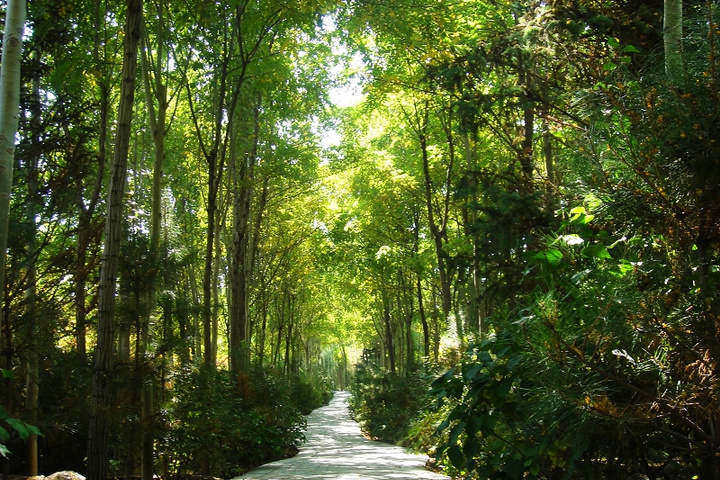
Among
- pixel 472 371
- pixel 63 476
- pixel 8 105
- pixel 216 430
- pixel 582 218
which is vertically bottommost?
pixel 63 476

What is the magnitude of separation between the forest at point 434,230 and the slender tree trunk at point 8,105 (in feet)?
0.06

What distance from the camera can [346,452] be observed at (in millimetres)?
14117

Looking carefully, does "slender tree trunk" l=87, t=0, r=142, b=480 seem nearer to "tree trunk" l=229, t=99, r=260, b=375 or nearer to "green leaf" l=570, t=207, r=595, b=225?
"green leaf" l=570, t=207, r=595, b=225

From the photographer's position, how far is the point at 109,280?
5.42 meters

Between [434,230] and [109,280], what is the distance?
11.8 meters

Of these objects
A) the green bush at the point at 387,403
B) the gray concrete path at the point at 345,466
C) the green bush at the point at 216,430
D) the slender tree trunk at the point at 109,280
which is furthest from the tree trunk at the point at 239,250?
the slender tree trunk at the point at 109,280

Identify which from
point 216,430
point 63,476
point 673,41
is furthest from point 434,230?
point 673,41

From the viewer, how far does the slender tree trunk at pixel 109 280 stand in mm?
5129

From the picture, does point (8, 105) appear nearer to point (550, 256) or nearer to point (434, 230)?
point (550, 256)

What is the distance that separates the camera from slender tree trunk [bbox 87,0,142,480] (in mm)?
5129

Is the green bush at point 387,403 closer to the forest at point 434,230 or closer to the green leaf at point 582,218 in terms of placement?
the forest at point 434,230

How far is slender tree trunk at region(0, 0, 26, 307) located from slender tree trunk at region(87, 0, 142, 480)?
105cm

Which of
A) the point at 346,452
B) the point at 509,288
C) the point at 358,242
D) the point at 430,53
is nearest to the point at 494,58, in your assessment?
the point at 430,53

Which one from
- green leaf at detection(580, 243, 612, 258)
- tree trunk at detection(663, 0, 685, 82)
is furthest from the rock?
tree trunk at detection(663, 0, 685, 82)
